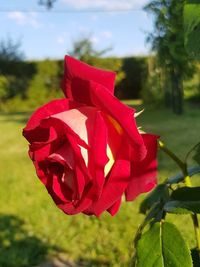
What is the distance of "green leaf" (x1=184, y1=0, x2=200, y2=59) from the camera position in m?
0.75

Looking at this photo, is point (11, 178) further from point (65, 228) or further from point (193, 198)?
point (193, 198)

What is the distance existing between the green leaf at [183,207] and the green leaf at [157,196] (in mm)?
77

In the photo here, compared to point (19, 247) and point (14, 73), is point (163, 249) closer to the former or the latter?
point (19, 247)

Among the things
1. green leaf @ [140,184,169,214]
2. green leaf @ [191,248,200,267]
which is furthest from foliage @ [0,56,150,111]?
green leaf @ [191,248,200,267]

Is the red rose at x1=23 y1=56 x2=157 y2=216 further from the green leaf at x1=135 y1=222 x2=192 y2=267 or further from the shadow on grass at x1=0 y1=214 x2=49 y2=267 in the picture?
the shadow on grass at x1=0 y1=214 x2=49 y2=267

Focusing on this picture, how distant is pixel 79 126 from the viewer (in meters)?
0.59

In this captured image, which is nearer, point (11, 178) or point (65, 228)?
point (65, 228)

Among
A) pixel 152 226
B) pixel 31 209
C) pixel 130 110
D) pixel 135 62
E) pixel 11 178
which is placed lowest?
pixel 135 62

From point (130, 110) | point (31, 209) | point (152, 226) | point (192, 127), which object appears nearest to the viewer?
point (130, 110)

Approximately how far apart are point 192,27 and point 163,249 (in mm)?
322

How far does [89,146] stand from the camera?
1.93 ft

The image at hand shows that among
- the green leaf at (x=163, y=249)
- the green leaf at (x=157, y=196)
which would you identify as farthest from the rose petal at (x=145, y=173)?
the green leaf at (x=157, y=196)

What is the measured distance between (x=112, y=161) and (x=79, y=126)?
6cm

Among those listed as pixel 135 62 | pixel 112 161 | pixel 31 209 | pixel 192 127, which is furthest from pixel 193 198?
pixel 135 62
